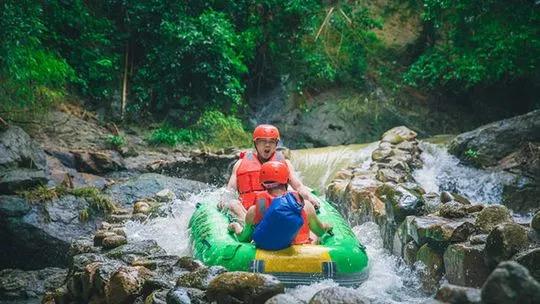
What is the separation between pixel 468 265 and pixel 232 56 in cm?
887

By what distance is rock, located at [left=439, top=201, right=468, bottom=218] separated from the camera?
5148mm

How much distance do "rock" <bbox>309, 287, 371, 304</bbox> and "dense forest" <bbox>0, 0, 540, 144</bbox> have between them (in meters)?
7.11

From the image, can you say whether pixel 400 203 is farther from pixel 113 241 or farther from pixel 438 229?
pixel 113 241

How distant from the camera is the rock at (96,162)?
9.09m

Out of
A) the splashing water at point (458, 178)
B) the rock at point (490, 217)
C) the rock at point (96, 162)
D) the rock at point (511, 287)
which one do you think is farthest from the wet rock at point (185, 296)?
the splashing water at point (458, 178)

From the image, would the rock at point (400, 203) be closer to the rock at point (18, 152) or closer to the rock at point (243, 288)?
the rock at point (243, 288)

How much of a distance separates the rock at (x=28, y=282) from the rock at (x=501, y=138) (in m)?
7.03

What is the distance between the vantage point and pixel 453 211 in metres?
5.16

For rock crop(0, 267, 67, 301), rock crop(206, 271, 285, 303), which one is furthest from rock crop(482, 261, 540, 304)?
rock crop(0, 267, 67, 301)

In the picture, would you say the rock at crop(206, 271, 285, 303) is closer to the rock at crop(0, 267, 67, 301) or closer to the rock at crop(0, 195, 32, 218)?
the rock at crop(0, 267, 67, 301)

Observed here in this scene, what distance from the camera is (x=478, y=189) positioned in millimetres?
8914

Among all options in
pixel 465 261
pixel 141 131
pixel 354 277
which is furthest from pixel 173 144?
pixel 465 261

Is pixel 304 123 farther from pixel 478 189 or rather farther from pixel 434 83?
pixel 478 189

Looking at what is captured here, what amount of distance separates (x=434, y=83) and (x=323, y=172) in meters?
5.61
